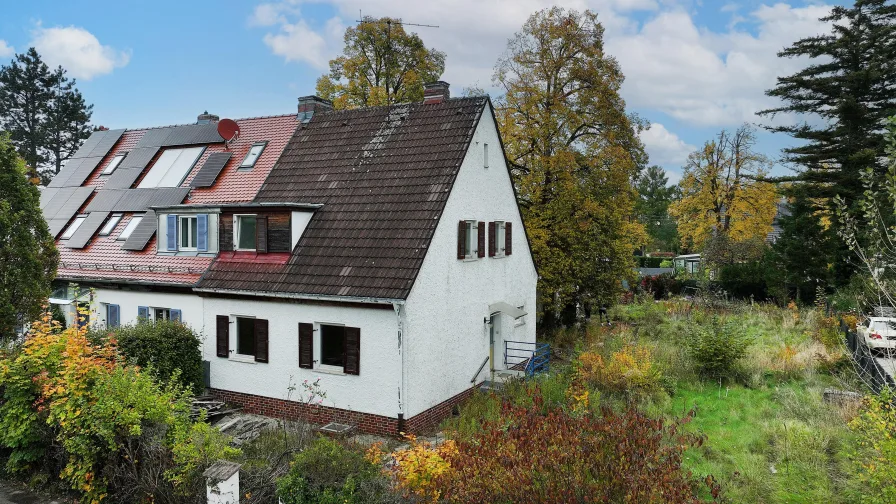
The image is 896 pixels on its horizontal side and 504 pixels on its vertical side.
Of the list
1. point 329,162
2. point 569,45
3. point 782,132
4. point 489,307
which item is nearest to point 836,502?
point 489,307

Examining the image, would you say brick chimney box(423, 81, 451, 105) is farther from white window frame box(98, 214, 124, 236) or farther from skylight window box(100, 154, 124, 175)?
skylight window box(100, 154, 124, 175)

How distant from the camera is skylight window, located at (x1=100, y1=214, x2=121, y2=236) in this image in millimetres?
20172

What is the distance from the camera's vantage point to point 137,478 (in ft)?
31.2

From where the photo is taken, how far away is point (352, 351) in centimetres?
1393

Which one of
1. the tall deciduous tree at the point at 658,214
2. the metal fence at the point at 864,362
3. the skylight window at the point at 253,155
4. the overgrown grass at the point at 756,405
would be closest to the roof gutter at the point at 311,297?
the overgrown grass at the point at 756,405

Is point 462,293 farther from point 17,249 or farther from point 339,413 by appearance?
point 17,249

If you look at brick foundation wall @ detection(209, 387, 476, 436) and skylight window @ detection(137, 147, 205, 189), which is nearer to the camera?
Result: brick foundation wall @ detection(209, 387, 476, 436)

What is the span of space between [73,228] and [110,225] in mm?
2058

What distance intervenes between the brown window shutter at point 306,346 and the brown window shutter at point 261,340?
117cm

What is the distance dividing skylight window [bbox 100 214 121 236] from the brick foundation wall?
786cm

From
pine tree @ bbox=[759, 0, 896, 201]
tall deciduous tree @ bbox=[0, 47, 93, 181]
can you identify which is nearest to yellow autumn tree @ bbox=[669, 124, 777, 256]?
pine tree @ bbox=[759, 0, 896, 201]

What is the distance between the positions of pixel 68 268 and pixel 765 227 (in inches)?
1523

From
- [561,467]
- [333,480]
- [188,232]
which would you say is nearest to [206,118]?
[188,232]

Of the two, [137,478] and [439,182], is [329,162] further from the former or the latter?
[137,478]
